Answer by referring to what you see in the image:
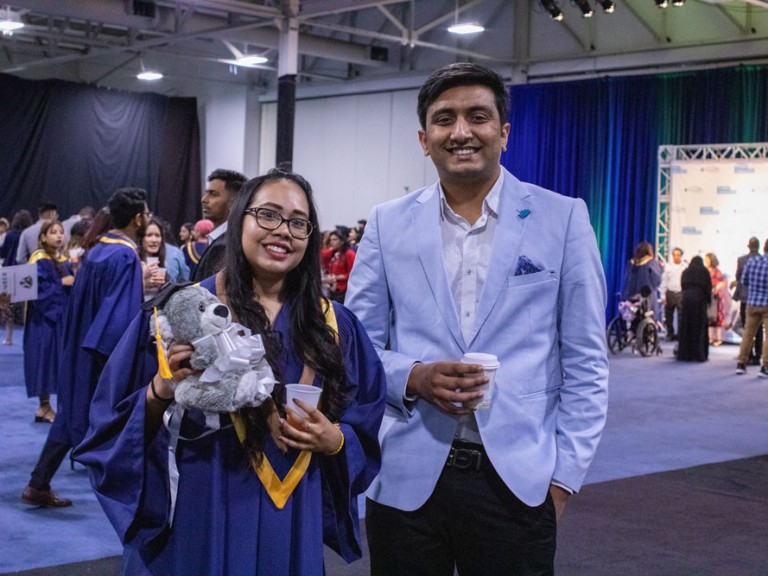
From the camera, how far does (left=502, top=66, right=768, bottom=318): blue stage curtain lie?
15336 millimetres

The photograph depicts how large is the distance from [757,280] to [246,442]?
10.4 meters

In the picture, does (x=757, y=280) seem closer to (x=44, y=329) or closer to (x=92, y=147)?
(x=44, y=329)

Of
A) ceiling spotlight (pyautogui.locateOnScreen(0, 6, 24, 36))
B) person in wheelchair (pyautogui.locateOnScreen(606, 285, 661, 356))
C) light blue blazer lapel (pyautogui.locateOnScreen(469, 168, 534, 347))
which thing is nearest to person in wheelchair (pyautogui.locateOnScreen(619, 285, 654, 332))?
person in wheelchair (pyautogui.locateOnScreen(606, 285, 661, 356))

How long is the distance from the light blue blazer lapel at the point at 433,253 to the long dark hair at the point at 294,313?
0.25 m

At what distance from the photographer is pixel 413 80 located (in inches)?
760

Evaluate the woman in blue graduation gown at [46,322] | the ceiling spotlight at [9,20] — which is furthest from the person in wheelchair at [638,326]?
the ceiling spotlight at [9,20]

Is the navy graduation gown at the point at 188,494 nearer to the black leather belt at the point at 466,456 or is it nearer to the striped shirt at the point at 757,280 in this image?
the black leather belt at the point at 466,456

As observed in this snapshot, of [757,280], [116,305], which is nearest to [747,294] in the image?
[757,280]

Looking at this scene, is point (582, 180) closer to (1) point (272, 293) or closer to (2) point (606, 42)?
(2) point (606, 42)

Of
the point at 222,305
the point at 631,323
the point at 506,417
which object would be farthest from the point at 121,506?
the point at 631,323

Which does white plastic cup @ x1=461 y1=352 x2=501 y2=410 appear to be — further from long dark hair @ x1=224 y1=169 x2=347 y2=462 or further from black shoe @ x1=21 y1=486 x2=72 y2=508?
black shoe @ x1=21 y1=486 x2=72 y2=508

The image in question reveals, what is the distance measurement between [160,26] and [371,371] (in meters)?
14.6

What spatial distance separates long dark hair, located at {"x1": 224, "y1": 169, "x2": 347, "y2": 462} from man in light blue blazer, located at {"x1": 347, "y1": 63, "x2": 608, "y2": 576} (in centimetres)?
19

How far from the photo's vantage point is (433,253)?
7.46 feet
